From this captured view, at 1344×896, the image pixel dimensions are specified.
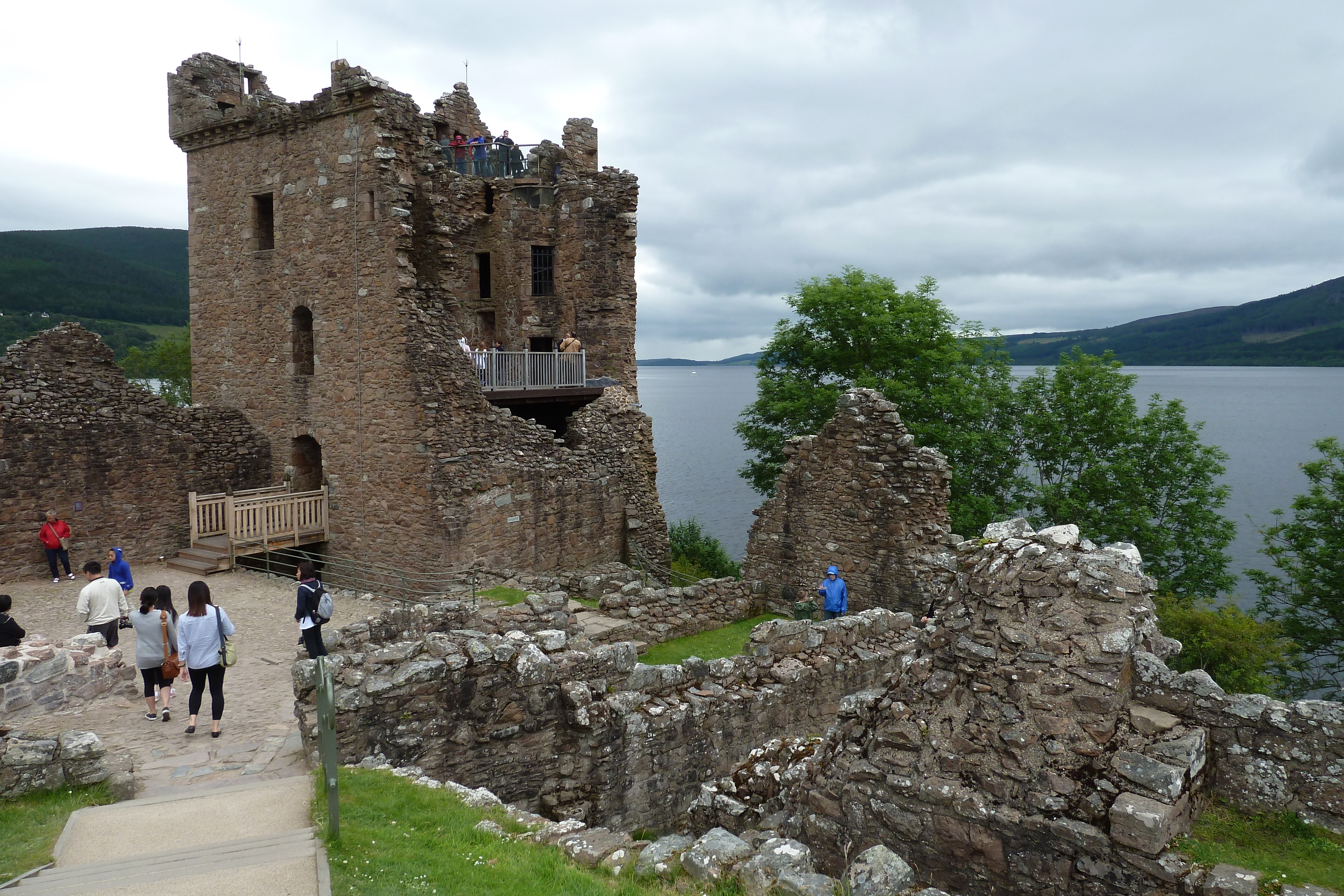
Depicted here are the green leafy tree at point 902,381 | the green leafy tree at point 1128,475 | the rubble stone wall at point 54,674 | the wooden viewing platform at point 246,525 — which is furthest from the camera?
the green leafy tree at point 902,381

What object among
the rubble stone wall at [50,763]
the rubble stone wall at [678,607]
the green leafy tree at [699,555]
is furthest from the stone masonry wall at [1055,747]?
the green leafy tree at [699,555]

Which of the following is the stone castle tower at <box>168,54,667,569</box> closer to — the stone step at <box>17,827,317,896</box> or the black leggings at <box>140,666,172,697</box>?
the black leggings at <box>140,666,172,697</box>

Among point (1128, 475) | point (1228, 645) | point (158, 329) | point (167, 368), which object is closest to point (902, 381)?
point (1128, 475)

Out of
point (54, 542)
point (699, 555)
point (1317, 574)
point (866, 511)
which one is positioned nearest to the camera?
point (866, 511)

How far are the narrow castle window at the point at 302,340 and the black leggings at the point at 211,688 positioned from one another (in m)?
13.1

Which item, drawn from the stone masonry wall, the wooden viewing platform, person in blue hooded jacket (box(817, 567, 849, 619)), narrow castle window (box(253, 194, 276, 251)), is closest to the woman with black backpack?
the stone masonry wall

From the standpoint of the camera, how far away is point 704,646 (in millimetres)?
15594

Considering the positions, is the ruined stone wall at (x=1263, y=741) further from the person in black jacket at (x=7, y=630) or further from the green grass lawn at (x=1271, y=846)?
the person in black jacket at (x=7, y=630)

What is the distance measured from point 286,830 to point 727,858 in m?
3.14

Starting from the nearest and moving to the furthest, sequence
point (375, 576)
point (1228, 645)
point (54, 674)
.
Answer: point (54, 674), point (375, 576), point (1228, 645)

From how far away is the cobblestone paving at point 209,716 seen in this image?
25.8 feet

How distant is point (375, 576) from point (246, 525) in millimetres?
2972

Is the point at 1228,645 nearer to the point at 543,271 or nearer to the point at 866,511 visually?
the point at 866,511

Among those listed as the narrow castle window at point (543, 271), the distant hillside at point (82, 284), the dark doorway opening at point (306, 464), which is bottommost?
the dark doorway opening at point (306, 464)
